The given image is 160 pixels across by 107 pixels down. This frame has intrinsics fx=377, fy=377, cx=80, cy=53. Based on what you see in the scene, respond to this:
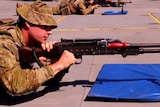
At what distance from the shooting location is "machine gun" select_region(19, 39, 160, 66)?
4496 mm

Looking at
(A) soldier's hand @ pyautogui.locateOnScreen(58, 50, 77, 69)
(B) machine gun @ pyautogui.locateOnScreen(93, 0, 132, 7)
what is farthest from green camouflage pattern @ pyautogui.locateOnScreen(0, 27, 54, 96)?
(B) machine gun @ pyautogui.locateOnScreen(93, 0, 132, 7)

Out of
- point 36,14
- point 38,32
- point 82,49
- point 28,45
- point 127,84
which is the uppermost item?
point 36,14

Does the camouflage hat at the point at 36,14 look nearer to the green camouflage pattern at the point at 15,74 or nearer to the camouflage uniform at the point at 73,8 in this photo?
the green camouflage pattern at the point at 15,74

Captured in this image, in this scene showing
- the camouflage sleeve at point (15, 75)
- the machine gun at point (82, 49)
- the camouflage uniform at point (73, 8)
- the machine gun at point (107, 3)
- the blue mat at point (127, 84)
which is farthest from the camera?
the machine gun at point (107, 3)

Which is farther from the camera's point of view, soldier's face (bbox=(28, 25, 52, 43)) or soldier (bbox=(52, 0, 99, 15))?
soldier (bbox=(52, 0, 99, 15))

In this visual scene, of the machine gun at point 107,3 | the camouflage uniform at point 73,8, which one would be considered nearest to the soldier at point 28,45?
the camouflage uniform at point 73,8

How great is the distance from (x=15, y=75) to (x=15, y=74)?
0.01 metres

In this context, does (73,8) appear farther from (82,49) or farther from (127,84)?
(82,49)

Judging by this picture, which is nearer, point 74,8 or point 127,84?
point 127,84

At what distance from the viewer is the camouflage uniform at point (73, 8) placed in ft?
56.3

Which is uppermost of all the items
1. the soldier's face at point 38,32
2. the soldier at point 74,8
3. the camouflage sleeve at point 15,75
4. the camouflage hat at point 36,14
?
the camouflage hat at point 36,14

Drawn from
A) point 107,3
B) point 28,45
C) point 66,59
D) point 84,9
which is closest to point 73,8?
point 84,9

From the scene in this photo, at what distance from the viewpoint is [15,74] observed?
4168mm

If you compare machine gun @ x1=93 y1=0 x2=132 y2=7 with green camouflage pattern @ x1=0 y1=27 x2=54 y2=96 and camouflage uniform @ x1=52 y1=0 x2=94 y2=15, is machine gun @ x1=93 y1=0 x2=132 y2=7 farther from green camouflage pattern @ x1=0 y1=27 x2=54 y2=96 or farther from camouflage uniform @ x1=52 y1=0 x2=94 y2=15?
green camouflage pattern @ x1=0 y1=27 x2=54 y2=96
